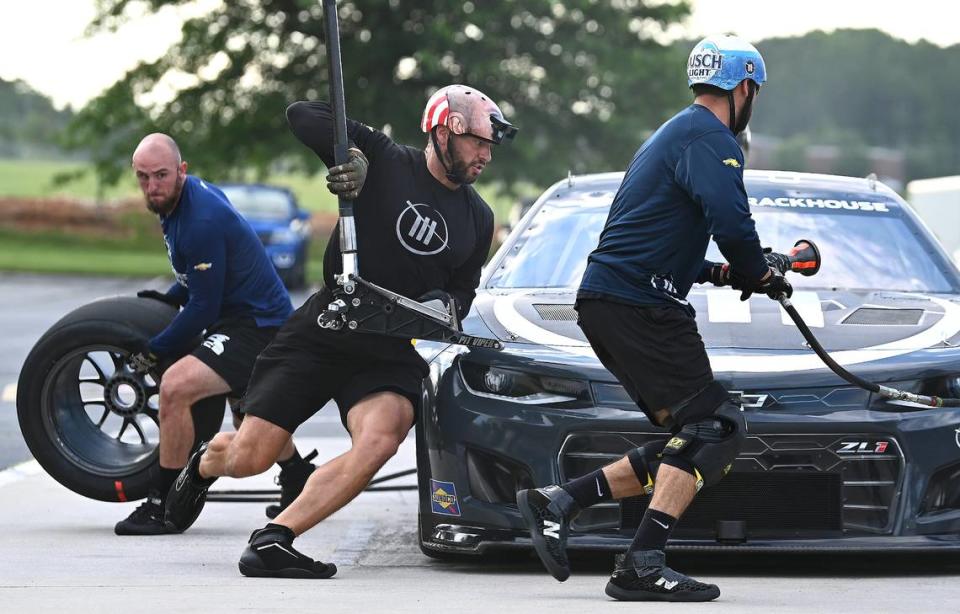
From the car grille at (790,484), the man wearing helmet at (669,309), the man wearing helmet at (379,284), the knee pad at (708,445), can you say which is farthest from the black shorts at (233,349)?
the knee pad at (708,445)

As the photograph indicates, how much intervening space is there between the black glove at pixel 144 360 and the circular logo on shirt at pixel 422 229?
1.66 m

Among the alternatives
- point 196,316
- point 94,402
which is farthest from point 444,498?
point 94,402

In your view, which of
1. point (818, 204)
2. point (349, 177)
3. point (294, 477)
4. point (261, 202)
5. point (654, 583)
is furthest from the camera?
point (261, 202)

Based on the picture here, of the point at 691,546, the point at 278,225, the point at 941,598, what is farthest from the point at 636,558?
the point at 278,225

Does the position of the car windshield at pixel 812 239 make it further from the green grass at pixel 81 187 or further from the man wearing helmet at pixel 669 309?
the green grass at pixel 81 187

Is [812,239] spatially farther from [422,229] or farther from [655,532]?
[655,532]

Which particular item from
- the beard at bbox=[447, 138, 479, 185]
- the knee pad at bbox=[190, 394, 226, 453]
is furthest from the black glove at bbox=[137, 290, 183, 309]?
the beard at bbox=[447, 138, 479, 185]

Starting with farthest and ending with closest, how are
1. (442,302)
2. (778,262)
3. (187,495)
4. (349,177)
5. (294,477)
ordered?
(294,477)
(187,495)
(442,302)
(349,177)
(778,262)

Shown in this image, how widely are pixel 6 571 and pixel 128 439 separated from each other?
6.57 ft

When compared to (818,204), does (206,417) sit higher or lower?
lower

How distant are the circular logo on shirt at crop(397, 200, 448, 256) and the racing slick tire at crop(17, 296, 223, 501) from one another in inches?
67.5

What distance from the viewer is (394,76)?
1496 inches

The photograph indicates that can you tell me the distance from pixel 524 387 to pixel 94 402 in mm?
2391

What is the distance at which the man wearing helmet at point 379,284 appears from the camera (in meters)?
5.72
